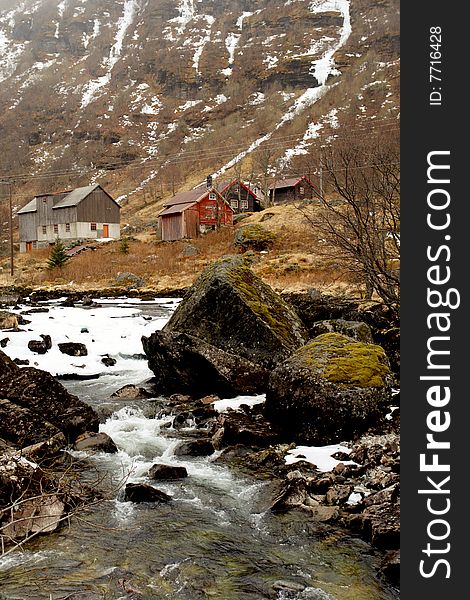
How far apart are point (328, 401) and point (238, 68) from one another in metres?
149

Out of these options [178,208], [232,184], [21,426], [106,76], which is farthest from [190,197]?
[106,76]

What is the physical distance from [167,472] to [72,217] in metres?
57.6

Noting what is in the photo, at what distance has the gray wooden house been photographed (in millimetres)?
62312

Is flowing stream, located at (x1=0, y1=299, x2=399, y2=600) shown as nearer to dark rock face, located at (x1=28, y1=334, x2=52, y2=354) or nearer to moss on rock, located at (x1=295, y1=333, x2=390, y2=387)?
moss on rock, located at (x1=295, y1=333, x2=390, y2=387)

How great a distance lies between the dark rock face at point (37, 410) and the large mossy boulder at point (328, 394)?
3409 millimetres

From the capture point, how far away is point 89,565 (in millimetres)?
5836

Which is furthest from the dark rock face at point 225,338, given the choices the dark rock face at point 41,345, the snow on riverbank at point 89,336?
the dark rock face at point 41,345

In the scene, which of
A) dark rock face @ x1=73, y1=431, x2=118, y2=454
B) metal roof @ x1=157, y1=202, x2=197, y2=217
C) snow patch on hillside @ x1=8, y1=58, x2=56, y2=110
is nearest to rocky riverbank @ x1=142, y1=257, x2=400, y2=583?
dark rock face @ x1=73, y1=431, x2=118, y2=454

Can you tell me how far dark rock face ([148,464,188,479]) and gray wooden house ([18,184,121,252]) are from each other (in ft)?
183

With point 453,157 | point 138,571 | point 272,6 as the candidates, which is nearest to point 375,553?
point 138,571

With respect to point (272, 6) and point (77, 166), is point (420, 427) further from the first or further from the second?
point (272, 6)

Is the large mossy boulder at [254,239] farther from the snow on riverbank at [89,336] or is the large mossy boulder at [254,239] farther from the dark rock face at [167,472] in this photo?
the dark rock face at [167,472]

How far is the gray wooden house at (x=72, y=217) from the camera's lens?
6231 centimetres

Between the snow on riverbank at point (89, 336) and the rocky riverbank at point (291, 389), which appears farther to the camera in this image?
the snow on riverbank at point (89, 336)
